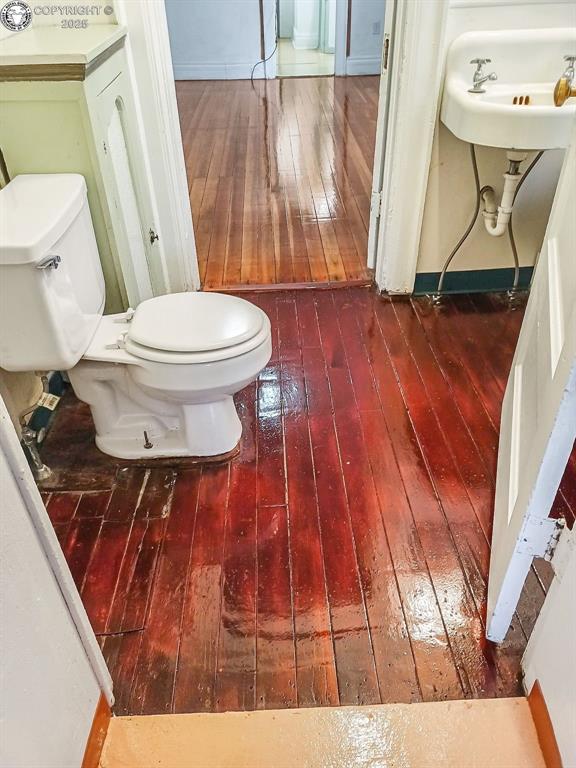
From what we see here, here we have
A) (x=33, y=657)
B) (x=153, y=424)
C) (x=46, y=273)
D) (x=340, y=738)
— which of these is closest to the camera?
(x=33, y=657)

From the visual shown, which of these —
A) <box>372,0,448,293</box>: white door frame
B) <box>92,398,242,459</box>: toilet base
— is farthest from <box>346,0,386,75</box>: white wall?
<box>92,398,242,459</box>: toilet base

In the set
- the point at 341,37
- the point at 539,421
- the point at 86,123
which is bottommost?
the point at 341,37

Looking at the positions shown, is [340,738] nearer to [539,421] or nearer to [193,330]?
[539,421]

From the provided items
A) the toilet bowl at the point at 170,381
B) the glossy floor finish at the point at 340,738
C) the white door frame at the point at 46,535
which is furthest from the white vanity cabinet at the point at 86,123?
the glossy floor finish at the point at 340,738

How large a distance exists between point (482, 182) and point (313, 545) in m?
1.59

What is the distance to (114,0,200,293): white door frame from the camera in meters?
1.83

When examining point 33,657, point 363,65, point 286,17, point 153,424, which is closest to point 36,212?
point 153,424

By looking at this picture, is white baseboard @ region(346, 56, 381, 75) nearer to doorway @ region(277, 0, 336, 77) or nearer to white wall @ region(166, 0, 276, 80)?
doorway @ region(277, 0, 336, 77)

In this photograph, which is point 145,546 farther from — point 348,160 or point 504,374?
point 348,160

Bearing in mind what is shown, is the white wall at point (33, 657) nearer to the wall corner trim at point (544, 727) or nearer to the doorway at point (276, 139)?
the wall corner trim at point (544, 727)

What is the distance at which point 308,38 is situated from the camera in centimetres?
746

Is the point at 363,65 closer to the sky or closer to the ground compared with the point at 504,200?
closer to the ground

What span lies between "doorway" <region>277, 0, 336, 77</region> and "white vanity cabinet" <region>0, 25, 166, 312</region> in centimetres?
519

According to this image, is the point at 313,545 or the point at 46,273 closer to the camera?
the point at 46,273
